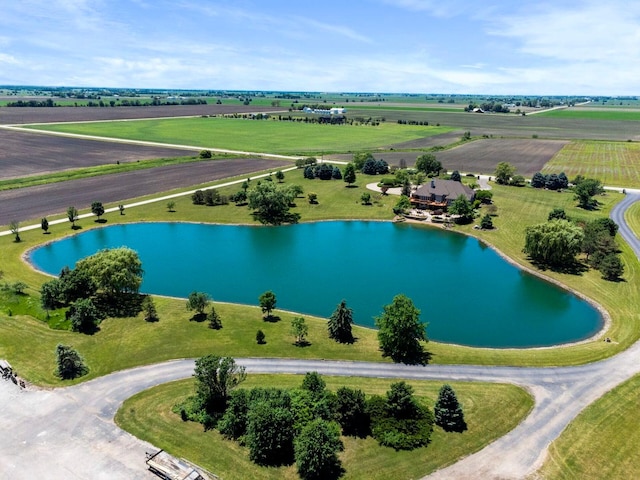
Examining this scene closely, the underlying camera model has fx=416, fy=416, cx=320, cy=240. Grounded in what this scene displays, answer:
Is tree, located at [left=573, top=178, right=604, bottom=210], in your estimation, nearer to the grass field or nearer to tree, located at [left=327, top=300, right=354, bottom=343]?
the grass field

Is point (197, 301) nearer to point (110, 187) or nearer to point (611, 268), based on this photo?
point (611, 268)

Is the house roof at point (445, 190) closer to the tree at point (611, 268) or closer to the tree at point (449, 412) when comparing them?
the tree at point (611, 268)

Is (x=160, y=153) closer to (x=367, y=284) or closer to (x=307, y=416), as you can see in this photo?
Result: (x=367, y=284)

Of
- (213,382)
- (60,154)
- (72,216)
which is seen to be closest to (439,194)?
(213,382)

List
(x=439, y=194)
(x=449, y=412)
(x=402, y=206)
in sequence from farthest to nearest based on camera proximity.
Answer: (x=439, y=194)
(x=402, y=206)
(x=449, y=412)

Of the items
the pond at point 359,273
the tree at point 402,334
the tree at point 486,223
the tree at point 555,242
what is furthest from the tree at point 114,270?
the tree at point 486,223
